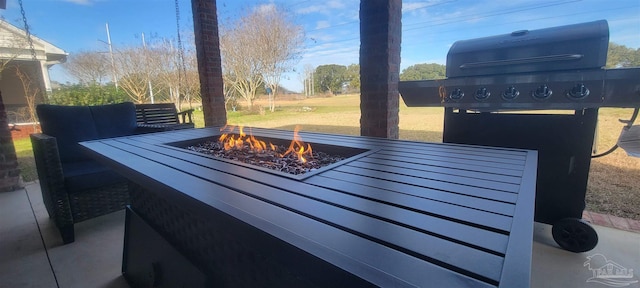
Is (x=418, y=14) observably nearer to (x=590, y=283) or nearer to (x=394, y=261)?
(x=590, y=283)

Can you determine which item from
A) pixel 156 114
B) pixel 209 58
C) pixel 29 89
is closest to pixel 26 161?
pixel 29 89

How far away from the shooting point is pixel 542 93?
5.56ft

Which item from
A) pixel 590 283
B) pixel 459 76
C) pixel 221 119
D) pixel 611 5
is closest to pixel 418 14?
pixel 611 5

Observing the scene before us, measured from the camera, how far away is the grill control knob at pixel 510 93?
5.86 feet

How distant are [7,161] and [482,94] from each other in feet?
15.4

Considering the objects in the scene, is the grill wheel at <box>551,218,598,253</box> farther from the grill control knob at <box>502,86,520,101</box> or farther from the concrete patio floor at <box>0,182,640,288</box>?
the grill control knob at <box>502,86,520,101</box>

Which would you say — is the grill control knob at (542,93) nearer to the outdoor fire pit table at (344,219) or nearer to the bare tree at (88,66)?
the outdoor fire pit table at (344,219)

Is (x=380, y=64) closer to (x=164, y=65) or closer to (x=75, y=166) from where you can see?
(x=75, y=166)

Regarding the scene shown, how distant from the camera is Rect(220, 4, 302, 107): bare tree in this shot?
835cm

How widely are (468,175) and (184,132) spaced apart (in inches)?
81.2

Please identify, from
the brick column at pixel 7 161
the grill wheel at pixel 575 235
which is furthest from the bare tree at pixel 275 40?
the grill wheel at pixel 575 235

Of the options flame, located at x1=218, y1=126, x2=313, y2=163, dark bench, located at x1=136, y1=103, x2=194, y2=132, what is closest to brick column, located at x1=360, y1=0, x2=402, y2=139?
flame, located at x1=218, y1=126, x2=313, y2=163

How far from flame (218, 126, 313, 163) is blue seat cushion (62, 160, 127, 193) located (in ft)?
3.43

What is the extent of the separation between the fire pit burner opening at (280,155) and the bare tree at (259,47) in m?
7.39
